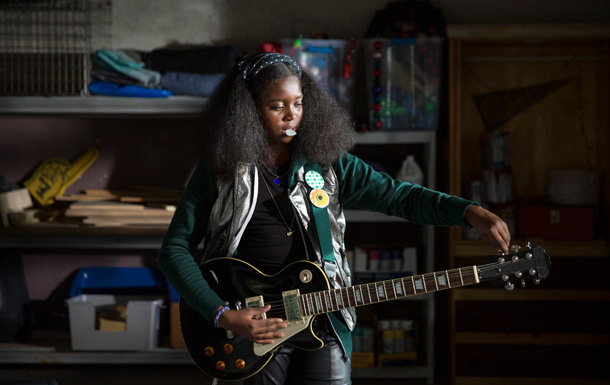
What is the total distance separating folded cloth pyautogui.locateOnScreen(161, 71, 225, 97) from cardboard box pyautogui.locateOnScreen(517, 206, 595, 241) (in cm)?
166

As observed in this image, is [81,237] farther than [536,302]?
Yes

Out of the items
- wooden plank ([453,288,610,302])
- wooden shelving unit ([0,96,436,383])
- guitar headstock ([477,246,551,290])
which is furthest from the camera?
wooden shelving unit ([0,96,436,383])

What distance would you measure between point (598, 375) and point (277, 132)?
2.17 meters

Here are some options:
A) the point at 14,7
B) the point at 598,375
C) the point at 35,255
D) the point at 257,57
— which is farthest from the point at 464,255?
the point at 14,7

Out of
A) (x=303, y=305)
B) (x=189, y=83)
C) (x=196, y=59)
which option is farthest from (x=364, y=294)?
(x=196, y=59)

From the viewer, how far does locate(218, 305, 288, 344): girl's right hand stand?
4.96 ft

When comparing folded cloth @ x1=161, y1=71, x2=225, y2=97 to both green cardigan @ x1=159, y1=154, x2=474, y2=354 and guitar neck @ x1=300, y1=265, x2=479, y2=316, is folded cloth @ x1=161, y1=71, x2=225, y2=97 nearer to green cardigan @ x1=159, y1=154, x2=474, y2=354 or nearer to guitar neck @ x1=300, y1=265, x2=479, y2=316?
green cardigan @ x1=159, y1=154, x2=474, y2=354

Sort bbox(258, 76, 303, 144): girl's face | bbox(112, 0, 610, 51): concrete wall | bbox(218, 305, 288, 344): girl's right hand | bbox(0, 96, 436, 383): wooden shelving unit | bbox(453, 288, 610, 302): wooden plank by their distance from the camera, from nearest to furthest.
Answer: bbox(218, 305, 288, 344): girl's right hand, bbox(258, 76, 303, 144): girl's face, bbox(453, 288, 610, 302): wooden plank, bbox(0, 96, 436, 383): wooden shelving unit, bbox(112, 0, 610, 51): concrete wall

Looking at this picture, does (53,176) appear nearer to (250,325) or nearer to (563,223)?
(250,325)

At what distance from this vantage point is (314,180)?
5.42ft

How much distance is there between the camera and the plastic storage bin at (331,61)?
2998 millimetres

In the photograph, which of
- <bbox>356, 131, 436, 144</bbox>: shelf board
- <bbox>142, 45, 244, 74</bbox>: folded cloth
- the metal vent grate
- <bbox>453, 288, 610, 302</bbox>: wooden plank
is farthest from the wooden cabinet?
the metal vent grate

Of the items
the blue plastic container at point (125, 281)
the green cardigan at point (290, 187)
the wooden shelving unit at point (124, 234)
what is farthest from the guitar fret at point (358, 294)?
the blue plastic container at point (125, 281)

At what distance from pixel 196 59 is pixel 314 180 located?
65.1 inches
